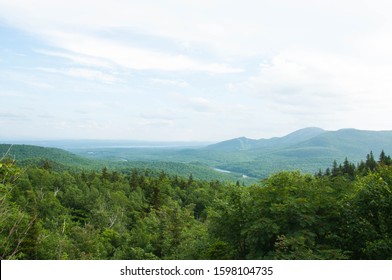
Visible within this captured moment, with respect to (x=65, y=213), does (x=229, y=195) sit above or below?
above

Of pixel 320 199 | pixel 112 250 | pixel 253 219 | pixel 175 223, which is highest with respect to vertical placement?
pixel 320 199

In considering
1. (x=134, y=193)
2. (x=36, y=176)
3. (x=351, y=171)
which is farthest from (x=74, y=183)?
(x=351, y=171)

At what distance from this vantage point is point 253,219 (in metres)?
16.2

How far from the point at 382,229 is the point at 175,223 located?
22.5m

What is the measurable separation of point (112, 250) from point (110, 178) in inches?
1821

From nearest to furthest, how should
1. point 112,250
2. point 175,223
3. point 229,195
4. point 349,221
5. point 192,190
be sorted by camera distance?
1. point 349,221
2. point 229,195
3. point 175,223
4. point 112,250
5. point 192,190

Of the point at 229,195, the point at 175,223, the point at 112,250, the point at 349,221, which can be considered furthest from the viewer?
the point at 112,250

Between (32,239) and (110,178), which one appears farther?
(110,178)

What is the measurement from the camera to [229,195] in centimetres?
1908

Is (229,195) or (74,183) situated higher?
(229,195)

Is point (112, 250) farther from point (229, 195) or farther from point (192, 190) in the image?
point (192, 190)

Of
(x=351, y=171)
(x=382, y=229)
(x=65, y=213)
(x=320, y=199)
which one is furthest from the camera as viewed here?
(x=351, y=171)

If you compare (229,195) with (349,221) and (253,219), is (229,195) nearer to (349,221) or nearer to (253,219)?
(253,219)

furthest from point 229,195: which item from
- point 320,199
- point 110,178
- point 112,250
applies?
point 110,178
